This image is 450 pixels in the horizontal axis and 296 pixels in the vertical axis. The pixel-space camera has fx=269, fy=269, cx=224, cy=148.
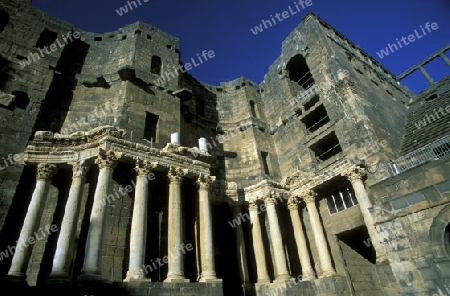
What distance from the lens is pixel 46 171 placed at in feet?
35.7

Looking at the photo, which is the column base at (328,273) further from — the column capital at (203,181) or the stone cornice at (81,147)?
the stone cornice at (81,147)


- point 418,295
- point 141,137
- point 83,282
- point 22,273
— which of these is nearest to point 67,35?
point 141,137

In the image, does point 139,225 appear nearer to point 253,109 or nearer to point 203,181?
point 203,181

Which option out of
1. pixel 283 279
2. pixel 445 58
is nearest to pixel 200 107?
pixel 283 279

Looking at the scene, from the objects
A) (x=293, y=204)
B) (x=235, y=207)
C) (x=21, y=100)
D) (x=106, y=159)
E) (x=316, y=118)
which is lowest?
(x=293, y=204)

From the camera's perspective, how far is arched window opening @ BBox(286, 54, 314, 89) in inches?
885

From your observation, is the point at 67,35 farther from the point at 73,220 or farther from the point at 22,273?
the point at 22,273

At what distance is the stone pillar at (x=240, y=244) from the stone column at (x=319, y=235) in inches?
144

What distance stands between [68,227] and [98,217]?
1.06 m

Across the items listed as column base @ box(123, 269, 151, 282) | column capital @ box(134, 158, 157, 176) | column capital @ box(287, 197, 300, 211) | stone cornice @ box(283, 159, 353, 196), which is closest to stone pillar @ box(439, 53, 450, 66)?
stone cornice @ box(283, 159, 353, 196)

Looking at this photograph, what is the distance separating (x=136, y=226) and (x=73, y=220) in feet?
7.30

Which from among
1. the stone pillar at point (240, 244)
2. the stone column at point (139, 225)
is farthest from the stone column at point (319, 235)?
the stone column at point (139, 225)

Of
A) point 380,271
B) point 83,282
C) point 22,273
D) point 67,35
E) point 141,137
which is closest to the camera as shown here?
point 83,282

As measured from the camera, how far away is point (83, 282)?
27.2 ft
